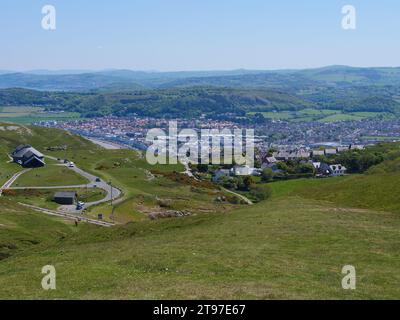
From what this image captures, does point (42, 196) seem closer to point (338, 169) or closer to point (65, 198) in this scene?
point (65, 198)

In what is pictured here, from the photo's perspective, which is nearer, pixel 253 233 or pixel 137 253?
pixel 137 253

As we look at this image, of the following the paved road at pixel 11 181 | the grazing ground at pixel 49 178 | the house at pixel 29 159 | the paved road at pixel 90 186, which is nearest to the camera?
the paved road at pixel 90 186

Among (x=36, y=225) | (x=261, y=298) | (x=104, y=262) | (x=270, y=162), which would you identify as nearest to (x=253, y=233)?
(x=104, y=262)

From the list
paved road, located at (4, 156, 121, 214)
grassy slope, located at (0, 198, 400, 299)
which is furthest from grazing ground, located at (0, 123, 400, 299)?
paved road, located at (4, 156, 121, 214)

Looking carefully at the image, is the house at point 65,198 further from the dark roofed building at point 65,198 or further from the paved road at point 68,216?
the paved road at point 68,216

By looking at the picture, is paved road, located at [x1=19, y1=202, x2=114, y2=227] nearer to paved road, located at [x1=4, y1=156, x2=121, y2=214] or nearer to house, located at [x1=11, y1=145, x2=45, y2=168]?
paved road, located at [x1=4, y1=156, x2=121, y2=214]

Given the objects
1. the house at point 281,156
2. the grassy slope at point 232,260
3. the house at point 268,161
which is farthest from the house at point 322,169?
the grassy slope at point 232,260
